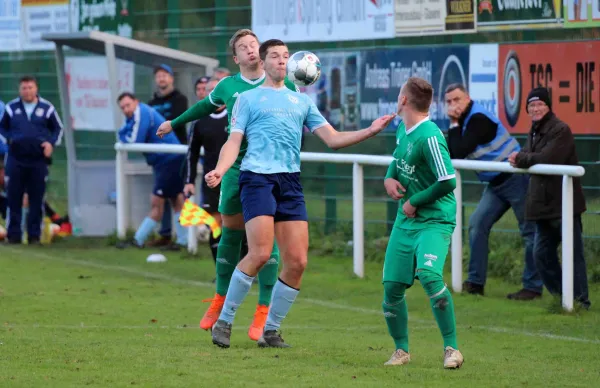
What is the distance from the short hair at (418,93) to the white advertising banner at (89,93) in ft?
37.3

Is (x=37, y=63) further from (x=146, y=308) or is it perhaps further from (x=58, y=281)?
(x=146, y=308)

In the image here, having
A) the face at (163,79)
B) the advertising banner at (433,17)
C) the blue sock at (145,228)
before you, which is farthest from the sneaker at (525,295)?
the face at (163,79)

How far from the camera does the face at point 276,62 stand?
8.34 meters

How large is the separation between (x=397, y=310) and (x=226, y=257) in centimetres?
180

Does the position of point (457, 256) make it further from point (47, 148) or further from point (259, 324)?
point (47, 148)

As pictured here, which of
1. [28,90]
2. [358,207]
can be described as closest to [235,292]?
[358,207]

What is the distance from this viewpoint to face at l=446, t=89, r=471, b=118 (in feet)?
39.3

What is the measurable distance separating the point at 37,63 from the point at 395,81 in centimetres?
810

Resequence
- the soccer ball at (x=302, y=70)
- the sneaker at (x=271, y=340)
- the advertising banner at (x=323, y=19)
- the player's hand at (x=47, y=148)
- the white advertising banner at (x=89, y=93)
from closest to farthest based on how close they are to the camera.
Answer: the sneaker at (x=271, y=340) < the soccer ball at (x=302, y=70) < the advertising banner at (x=323, y=19) < the player's hand at (x=47, y=148) < the white advertising banner at (x=89, y=93)

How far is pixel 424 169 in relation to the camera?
7875 millimetres

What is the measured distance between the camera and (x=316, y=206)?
54.3 ft

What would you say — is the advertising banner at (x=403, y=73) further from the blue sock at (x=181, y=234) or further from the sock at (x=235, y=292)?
the sock at (x=235, y=292)

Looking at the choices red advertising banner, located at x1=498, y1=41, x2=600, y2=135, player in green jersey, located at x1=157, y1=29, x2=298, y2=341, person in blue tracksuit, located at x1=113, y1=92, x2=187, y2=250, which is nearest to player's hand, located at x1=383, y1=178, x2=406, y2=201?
player in green jersey, located at x1=157, y1=29, x2=298, y2=341

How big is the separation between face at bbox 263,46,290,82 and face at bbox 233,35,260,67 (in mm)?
706
